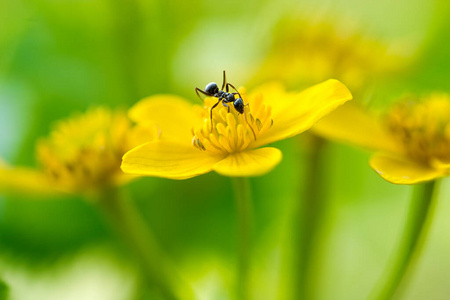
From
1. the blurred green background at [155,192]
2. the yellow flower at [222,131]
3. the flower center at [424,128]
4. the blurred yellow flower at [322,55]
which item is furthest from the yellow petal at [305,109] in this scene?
the blurred green background at [155,192]

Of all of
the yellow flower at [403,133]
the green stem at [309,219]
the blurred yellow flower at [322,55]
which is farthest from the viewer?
the blurred yellow flower at [322,55]

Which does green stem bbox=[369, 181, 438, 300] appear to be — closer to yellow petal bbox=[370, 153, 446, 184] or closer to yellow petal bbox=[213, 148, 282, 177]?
yellow petal bbox=[370, 153, 446, 184]

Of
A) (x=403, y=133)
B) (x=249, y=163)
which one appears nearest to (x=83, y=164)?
(x=249, y=163)

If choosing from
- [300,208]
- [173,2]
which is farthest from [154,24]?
[300,208]

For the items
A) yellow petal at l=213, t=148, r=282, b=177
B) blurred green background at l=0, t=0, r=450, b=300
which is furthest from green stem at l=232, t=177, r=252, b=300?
blurred green background at l=0, t=0, r=450, b=300

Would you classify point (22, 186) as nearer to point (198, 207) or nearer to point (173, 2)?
point (198, 207)

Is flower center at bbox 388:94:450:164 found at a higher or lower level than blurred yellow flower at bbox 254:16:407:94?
lower

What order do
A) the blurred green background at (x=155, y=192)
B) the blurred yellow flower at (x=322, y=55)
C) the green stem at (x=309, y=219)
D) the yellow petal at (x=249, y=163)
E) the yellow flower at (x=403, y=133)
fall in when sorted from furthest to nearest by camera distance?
1. the blurred green background at (x=155, y=192)
2. the blurred yellow flower at (x=322, y=55)
3. the green stem at (x=309, y=219)
4. the yellow flower at (x=403, y=133)
5. the yellow petal at (x=249, y=163)

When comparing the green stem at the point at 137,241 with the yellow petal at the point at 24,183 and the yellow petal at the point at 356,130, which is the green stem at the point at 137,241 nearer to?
the yellow petal at the point at 24,183

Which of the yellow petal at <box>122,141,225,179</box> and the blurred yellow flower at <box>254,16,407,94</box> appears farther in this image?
the blurred yellow flower at <box>254,16,407,94</box>
